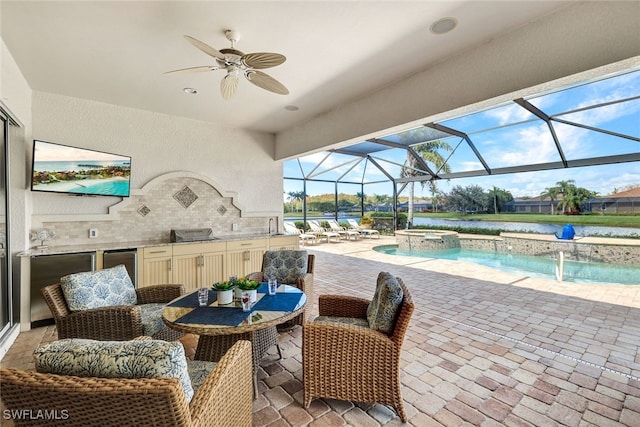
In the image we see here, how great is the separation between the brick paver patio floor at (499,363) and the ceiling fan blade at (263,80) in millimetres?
2578

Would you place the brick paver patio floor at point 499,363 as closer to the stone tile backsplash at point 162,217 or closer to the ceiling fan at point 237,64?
the stone tile backsplash at point 162,217

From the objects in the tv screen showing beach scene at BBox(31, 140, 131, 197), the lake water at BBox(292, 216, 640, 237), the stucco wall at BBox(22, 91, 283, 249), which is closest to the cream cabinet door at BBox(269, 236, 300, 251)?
the stucco wall at BBox(22, 91, 283, 249)

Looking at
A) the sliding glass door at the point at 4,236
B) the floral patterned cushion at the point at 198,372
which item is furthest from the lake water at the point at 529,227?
the sliding glass door at the point at 4,236

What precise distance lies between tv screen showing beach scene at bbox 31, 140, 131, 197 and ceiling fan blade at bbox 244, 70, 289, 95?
9.34 ft

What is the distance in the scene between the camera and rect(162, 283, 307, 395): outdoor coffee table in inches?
75.0

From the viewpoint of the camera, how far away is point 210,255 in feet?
15.3

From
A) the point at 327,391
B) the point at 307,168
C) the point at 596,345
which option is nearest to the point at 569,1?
the point at 596,345

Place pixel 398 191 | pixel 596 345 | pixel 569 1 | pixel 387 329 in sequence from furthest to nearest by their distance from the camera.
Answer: pixel 398 191
pixel 596 345
pixel 569 1
pixel 387 329

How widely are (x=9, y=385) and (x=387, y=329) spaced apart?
1776 millimetres

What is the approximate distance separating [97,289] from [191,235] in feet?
7.51

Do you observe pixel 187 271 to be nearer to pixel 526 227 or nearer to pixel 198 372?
pixel 198 372

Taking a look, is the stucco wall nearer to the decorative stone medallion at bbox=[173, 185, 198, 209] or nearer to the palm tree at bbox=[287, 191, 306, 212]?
the decorative stone medallion at bbox=[173, 185, 198, 209]

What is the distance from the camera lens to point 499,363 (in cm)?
251

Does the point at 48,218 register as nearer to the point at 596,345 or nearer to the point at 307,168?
the point at 596,345
